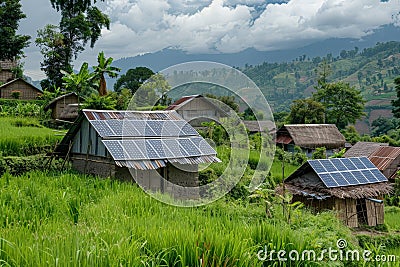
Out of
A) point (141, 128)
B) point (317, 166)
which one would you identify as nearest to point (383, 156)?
point (317, 166)

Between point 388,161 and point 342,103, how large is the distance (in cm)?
1480

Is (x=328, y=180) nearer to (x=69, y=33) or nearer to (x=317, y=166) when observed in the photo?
(x=317, y=166)

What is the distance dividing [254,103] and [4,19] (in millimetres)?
19458

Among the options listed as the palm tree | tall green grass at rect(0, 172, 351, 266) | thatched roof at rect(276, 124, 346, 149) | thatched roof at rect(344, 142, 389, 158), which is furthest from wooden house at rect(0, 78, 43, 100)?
tall green grass at rect(0, 172, 351, 266)

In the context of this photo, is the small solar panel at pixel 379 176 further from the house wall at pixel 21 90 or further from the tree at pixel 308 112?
the house wall at pixel 21 90

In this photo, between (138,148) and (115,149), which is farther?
(138,148)

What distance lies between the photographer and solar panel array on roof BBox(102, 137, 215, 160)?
969 cm

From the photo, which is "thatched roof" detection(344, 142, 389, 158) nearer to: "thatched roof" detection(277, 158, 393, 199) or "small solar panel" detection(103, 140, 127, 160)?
"thatched roof" detection(277, 158, 393, 199)

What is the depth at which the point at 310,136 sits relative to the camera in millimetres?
29234

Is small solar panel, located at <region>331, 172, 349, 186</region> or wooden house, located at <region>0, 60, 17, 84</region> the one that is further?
wooden house, located at <region>0, 60, 17, 84</region>

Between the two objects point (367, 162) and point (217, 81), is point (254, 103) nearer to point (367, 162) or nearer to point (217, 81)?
point (217, 81)

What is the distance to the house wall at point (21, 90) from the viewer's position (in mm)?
29484

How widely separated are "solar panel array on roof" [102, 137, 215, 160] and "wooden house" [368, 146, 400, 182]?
1557 centimetres

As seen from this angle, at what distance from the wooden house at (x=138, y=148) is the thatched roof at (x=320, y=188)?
3.87 m
